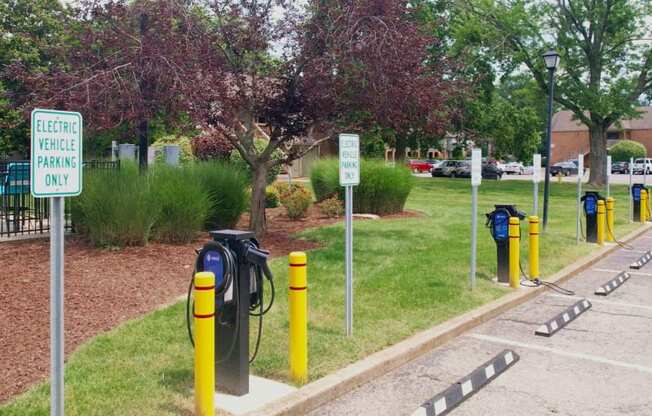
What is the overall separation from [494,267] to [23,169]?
8.33m

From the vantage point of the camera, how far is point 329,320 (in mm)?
6488

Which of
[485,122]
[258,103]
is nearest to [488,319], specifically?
[258,103]

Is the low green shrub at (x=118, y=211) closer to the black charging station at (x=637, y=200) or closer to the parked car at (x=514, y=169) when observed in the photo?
the black charging station at (x=637, y=200)

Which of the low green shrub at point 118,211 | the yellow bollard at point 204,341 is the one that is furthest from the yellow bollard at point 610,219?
the yellow bollard at point 204,341

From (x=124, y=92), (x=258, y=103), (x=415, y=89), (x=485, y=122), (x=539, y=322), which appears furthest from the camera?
(x=485, y=122)

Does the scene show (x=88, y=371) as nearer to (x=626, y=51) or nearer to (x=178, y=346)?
(x=178, y=346)

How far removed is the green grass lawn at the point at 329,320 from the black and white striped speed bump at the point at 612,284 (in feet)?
3.08

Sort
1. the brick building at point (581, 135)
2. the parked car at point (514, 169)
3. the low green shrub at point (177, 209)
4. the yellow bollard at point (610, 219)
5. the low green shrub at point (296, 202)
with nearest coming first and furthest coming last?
the low green shrub at point (177, 209)
the yellow bollard at point (610, 219)
the low green shrub at point (296, 202)
the parked car at point (514, 169)
the brick building at point (581, 135)

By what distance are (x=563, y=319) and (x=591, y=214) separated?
6445 mm

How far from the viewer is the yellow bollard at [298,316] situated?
4.84 meters

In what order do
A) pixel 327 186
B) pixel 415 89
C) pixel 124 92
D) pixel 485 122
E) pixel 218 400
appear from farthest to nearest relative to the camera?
pixel 485 122
pixel 327 186
pixel 415 89
pixel 124 92
pixel 218 400

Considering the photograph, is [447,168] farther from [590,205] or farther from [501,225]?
[501,225]

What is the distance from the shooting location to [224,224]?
1231 centimetres

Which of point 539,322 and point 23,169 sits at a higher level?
point 23,169
